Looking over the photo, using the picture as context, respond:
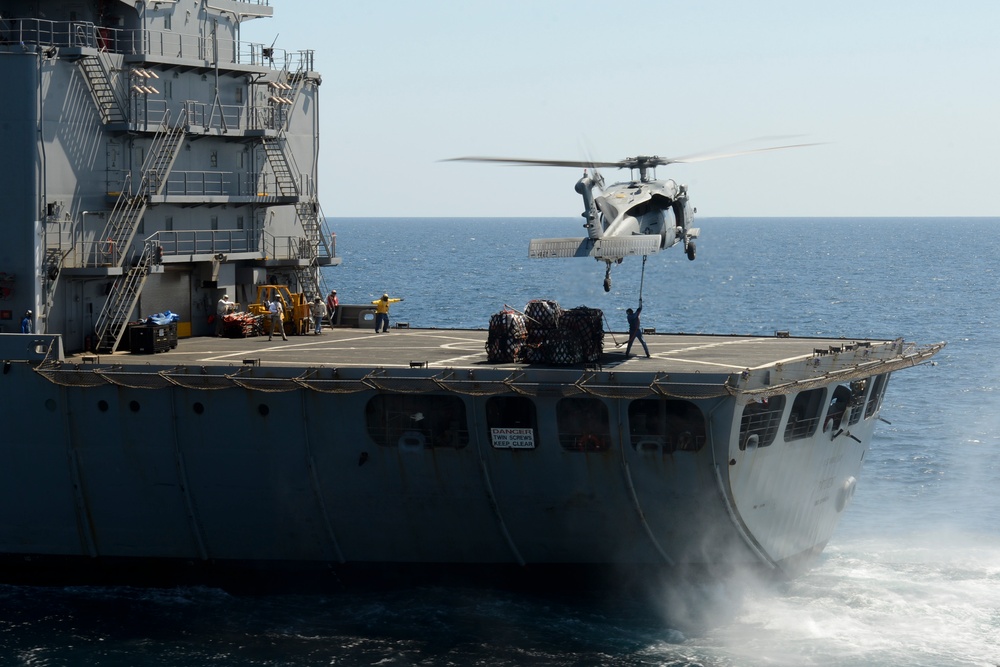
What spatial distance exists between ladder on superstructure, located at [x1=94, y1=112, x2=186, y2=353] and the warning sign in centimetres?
1146

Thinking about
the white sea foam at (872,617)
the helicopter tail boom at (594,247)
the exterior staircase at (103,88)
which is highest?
the exterior staircase at (103,88)

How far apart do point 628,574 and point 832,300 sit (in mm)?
→ 90401

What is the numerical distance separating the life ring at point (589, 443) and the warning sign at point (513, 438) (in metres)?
1.07

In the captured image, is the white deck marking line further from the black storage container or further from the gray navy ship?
the black storage container

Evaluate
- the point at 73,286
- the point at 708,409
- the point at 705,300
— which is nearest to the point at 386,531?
the point at 708,409

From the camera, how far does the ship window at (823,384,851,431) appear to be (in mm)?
35562

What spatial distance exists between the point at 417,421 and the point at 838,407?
11.3 meters

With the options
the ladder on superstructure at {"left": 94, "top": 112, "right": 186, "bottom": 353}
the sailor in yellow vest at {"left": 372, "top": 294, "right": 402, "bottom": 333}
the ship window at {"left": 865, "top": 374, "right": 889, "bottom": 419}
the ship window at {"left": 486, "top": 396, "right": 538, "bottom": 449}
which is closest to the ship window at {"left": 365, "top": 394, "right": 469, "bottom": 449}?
the ship window at {"left": 486, "top": 396, "right": 538, "bottom": 449}

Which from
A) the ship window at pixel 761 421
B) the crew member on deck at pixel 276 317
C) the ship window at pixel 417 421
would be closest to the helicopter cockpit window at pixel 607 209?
the ship window at pixel 761 421

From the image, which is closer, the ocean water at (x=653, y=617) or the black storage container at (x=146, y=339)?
the ocean water at (x=653, y=617)

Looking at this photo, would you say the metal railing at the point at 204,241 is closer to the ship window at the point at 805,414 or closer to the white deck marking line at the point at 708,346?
the white deck marking line at the point at 708,346

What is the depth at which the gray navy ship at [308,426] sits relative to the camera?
31.4 meters

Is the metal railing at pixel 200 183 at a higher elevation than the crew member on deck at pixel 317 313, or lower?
higher

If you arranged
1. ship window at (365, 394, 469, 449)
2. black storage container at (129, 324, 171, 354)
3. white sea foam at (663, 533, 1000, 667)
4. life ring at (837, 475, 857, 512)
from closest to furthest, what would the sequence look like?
white sea foam at (663, 533, 1000, 667)
ship window at (365, 394, 469, 449)
black storage container at (129, 324, 171, 354)
life ring at (837, 475, 857, 512)
